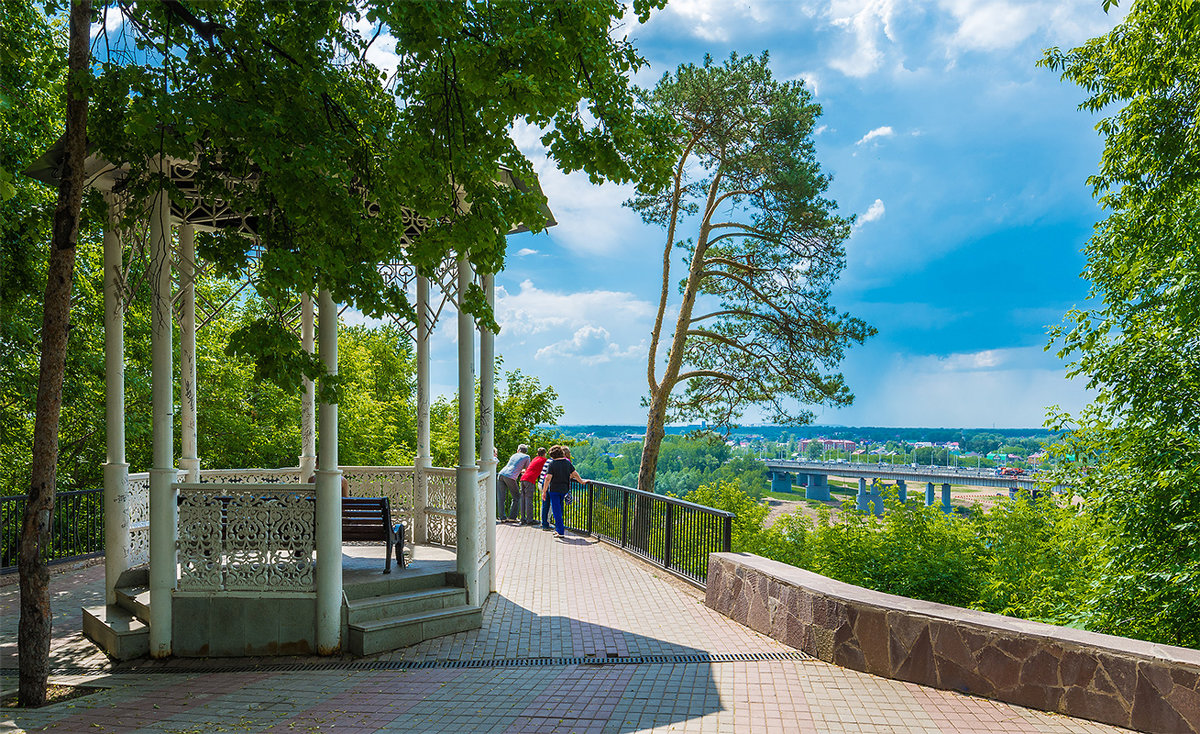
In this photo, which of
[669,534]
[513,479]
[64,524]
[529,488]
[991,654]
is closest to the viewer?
Result: [991,654]

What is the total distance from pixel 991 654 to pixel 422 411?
7375 millimetres

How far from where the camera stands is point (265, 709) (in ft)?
16.8

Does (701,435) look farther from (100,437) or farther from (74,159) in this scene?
(74,159)

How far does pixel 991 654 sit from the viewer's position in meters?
5.21

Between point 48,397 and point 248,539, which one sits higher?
point 48,397

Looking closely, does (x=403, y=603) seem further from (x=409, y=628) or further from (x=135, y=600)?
(x=135, y=600)

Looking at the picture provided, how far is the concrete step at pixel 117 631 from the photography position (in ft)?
21.7

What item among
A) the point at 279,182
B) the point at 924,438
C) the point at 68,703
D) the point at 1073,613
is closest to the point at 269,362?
the point at 279,182

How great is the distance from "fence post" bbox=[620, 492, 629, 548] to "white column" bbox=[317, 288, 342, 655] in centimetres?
540

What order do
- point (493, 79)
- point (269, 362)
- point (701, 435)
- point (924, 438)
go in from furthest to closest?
point (924, 438), point (701, 435), point (269, 362), point (493, 79)

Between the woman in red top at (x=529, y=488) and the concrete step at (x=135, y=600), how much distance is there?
748 cm

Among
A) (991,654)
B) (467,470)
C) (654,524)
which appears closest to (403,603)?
(467,470)

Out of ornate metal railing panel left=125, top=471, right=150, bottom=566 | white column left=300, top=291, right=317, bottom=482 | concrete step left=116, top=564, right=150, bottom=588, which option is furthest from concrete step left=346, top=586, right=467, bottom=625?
white column left=300, top=291, right=317, bottom=482

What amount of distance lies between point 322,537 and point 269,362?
6.31ft
